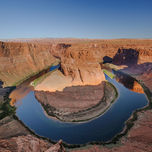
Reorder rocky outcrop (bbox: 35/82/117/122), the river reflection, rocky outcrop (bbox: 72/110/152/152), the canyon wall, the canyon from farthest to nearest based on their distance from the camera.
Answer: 1. the canyon wall
2. rocky outcrop (bbox: 35/82/117/122)
3. the river reflection
4. the canyon
5. rocky outcrop (bbox: 72/110/152/152)

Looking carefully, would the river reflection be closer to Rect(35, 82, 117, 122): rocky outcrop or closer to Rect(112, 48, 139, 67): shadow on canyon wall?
Rect(35, 82, 117, 122): rocky outcrop

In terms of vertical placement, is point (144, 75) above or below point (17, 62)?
below

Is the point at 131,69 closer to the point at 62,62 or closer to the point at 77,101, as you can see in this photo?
the point at 62,62

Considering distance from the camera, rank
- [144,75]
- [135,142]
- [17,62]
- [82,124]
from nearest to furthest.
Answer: [135,142] < [82,124] < [144,75] < [17,62]

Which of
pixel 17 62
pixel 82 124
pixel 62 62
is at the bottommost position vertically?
pixel 82 124

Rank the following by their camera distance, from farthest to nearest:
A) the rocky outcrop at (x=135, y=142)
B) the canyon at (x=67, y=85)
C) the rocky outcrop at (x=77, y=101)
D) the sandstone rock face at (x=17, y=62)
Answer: the sandstone rock face at (x=17, y=62) < the rocky outcrop at (x=77, y=101) < the canyon at (x=67, y=85) < the rocky outcrop at (x=135, y=142)

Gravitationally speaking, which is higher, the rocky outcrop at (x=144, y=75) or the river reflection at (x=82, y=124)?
the rocky outcrop at (x=144, y=75)

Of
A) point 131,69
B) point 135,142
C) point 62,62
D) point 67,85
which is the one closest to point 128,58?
point 131,69

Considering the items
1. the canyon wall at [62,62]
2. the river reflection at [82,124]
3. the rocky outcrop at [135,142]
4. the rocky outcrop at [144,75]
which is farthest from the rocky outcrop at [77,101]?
the rocky outcrop at [144,75]

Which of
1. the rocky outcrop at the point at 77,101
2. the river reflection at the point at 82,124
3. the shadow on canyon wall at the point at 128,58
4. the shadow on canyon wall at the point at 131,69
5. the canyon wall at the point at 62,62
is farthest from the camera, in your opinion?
the shadow on canyon wall at the point at 128,58

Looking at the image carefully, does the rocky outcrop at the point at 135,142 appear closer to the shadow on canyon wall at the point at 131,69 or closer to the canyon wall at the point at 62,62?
the canyon wall at the point at 62,62

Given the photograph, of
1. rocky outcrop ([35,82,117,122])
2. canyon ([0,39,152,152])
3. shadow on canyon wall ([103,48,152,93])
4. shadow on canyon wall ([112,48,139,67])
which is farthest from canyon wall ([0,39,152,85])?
rocky outcrop ([35,82,117,122])

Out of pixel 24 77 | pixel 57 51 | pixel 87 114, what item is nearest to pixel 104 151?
pixel 87 114
